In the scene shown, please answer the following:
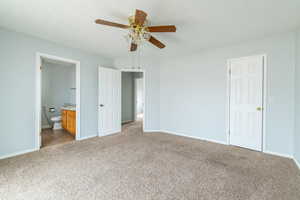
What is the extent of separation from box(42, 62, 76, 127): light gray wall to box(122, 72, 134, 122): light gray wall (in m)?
1.93

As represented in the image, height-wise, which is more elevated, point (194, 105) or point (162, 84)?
point (162, 84)

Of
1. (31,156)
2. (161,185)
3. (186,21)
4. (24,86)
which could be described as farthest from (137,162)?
(24,86)

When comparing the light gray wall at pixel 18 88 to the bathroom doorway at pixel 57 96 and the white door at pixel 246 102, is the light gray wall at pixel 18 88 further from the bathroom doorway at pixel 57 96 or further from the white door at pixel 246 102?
the white door at pixel 246 102

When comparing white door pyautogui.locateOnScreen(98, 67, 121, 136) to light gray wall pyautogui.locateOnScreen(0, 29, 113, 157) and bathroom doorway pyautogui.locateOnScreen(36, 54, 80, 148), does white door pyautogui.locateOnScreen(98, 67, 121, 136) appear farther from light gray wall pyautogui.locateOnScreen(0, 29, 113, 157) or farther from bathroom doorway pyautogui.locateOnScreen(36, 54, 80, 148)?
light gray wall pyautogui.locateOnScreen(0, 29, 113, 157)

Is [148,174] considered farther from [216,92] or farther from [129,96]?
[129,96]

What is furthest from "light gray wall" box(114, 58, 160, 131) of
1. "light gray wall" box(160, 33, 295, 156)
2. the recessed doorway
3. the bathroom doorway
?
the recessed doorway

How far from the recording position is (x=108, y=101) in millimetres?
4160

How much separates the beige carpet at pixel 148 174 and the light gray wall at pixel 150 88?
141 cm

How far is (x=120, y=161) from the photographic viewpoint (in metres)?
2.48

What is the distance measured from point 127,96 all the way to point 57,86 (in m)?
2.69

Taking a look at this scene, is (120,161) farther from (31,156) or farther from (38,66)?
(38,66)

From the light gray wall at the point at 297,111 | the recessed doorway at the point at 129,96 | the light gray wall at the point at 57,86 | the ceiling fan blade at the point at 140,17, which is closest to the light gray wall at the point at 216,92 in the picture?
the light gray wall at the point at 297,111

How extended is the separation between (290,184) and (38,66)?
470cm

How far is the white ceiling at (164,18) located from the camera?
1839 mm
